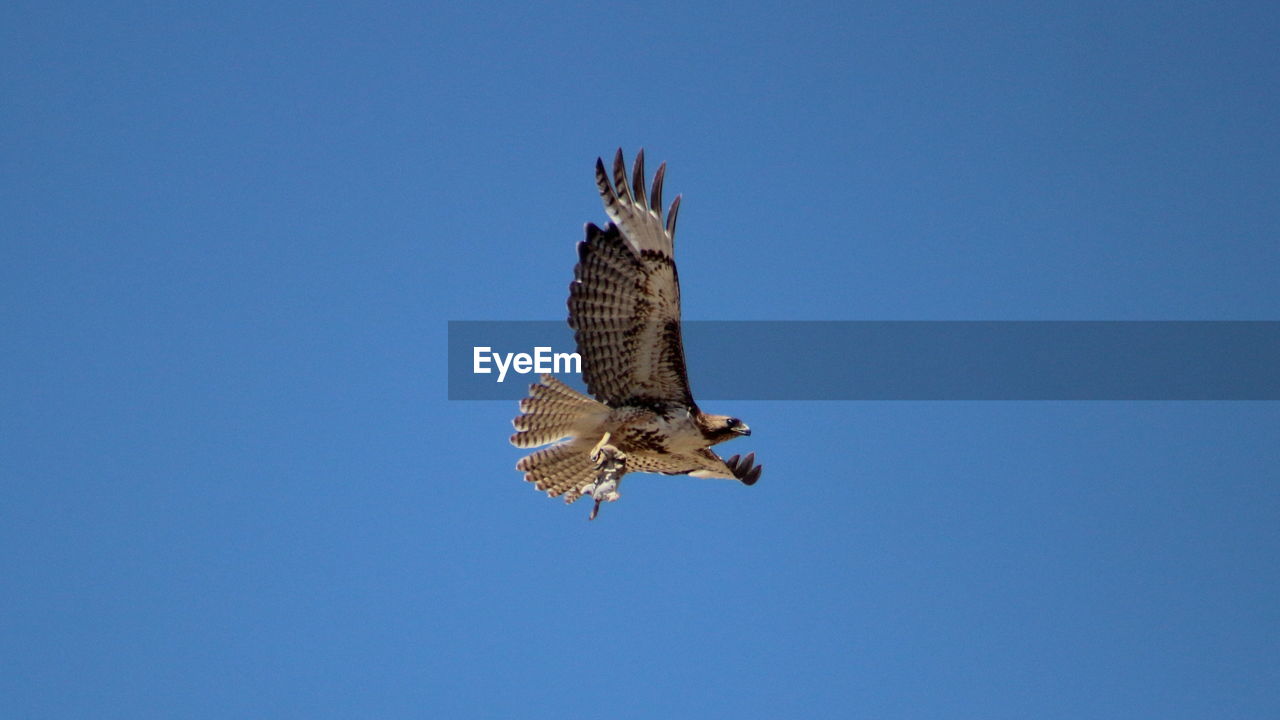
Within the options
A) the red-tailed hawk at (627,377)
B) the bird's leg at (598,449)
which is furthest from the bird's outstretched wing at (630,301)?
the bird's leg at (598,449)

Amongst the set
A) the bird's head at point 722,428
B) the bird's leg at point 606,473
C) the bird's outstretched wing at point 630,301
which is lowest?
the bird's leg at point 606,473

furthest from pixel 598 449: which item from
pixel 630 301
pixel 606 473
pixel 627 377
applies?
pixel 630 301

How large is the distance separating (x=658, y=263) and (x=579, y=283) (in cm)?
51

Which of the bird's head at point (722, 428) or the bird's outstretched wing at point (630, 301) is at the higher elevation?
the bird's outstretched wing at point (630, 301)

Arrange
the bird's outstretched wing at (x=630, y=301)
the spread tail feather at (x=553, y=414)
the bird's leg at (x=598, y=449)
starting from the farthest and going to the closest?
1. the spread tail feather at (x=553, y=414)
2. the bird's leg at (x=598, y=449)
3. the bird's outstretched wing at (x=630, y=301)

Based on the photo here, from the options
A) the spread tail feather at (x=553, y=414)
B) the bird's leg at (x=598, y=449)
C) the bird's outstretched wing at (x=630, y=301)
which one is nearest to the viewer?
the bird's outstretched wing at (x=630, y=301)

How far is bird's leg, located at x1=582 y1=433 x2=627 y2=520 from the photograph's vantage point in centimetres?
1109

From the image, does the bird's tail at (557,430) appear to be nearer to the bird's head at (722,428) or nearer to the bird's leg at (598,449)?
the bird's leg at (598,449)

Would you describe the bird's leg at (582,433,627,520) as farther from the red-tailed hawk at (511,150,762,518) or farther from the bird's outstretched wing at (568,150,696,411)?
the bird's outstretched wing at (568,150,696,411)

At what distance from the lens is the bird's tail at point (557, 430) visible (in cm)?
1166

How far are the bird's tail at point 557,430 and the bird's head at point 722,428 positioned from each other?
649mm

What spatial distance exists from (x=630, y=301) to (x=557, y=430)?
119cm

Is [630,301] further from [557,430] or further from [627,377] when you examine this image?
[557,430]

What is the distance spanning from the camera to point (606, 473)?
1127 centimetres
